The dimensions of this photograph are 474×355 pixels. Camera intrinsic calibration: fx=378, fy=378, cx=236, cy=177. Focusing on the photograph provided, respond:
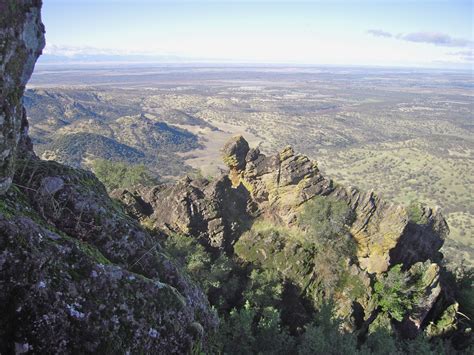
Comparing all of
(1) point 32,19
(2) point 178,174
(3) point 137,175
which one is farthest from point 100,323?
(2) point 178,174

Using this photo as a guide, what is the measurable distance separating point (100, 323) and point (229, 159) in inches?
1161

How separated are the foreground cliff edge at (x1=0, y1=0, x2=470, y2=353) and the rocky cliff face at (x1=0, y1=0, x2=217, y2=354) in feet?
0.08

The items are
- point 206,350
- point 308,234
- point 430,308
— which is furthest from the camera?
point 308,234

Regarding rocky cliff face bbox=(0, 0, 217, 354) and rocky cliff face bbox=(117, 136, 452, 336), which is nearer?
rocky cliff face bbox=(0, 0, 217, 354)

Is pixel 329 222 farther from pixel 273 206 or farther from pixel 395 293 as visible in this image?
pixel 395 293

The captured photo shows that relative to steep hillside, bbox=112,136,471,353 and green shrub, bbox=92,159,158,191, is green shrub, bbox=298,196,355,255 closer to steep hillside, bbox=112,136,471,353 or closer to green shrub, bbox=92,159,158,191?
steep hillside, bbox=112,136,471,353

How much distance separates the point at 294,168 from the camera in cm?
3575

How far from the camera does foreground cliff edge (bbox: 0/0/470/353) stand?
7707mm

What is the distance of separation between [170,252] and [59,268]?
772 inches

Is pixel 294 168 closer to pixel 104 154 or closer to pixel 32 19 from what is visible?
pixel 32 19

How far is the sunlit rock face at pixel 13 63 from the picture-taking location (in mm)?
8438

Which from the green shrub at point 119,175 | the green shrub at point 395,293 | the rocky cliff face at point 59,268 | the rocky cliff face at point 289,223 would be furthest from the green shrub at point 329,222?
the green shrub at point 119,175

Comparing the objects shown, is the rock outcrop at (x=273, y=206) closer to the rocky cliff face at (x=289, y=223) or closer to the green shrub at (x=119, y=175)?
the rocky cliff face at (x=289, y=223)

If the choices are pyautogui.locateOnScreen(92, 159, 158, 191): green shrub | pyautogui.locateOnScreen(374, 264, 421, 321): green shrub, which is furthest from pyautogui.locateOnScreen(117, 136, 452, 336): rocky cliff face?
pyautogui.locateOnScreen(92, 159, 158, 191): green shrub
